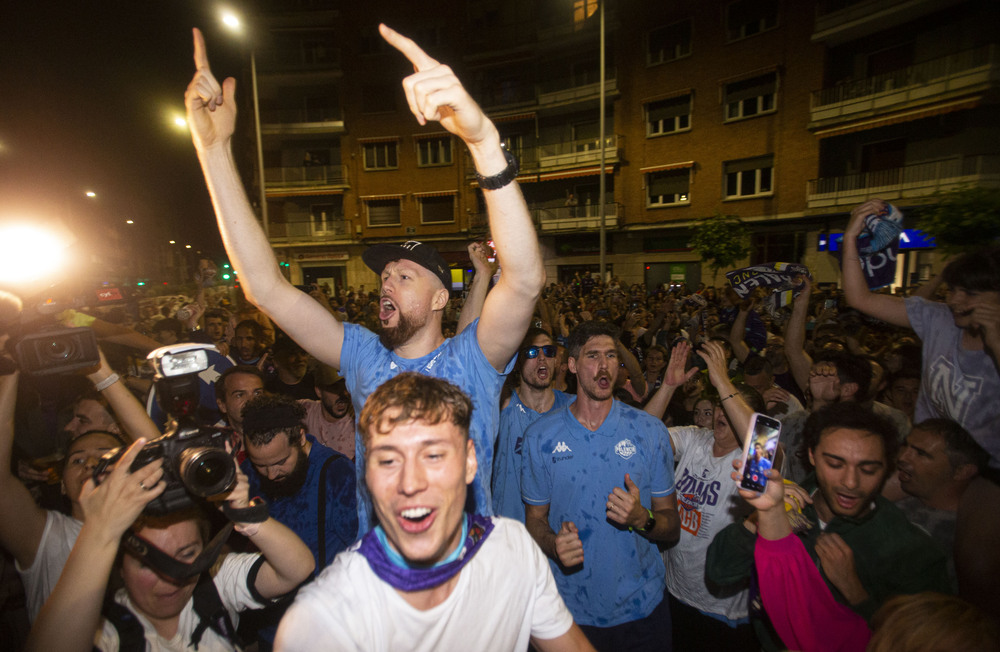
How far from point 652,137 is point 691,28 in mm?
4806

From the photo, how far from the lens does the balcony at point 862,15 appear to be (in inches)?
631

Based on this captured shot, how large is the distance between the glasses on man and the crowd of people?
1.4 inches

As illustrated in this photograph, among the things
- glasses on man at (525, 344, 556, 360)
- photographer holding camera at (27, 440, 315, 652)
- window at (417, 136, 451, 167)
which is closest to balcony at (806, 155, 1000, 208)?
window at (417, 136, 451, 167)

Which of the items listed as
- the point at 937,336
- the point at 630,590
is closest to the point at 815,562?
the point at 630,590

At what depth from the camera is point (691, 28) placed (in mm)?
21406

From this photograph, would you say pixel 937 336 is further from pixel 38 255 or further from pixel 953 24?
pixel 953 24

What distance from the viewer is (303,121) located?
2783 cm

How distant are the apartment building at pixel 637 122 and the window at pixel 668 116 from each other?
0.21 ft

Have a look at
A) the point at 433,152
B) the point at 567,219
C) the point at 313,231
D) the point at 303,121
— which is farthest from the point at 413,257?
the point at 303,121

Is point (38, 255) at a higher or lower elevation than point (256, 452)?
higher

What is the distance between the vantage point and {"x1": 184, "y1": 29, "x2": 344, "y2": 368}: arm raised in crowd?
6.14ft

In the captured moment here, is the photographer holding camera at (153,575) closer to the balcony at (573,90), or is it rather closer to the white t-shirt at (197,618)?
the white t-shirt at (197,618)

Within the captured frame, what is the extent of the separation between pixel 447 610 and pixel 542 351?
2.43 metres

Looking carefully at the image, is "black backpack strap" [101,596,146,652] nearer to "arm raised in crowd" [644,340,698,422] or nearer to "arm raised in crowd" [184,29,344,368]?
"arm raised in crowd" [184,29,344,368]
